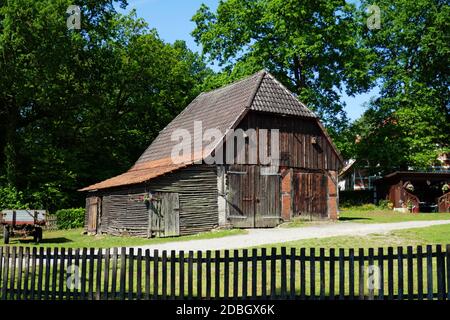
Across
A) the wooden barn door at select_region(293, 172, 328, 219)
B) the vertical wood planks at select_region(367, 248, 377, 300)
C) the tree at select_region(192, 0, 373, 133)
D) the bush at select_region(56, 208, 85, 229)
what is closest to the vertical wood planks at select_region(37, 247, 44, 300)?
the vertical wood planks at select_region(367, 248, 377, 300)

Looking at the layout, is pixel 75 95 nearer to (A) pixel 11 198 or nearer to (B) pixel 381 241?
(A) pixel 11 198

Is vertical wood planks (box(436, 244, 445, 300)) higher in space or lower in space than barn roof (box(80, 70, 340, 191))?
lower

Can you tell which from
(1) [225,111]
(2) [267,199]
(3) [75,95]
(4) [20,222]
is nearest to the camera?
(4) [20,222]

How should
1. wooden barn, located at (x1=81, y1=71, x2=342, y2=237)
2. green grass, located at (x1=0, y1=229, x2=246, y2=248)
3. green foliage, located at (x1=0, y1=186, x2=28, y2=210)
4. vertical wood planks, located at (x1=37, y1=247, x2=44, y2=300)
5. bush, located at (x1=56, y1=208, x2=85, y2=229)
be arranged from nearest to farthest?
vertical wood planks, located at (x1=37, y1=247, x2=44, y2=300) → green grass, located at (x1=0, y1=229, x2=246, y2=248) → wooden barn, located at (x1=81, y1=71, x2=342, y2=237) → green foliage, located at (x1=0, y1=186, x2=28, y2=210) → bush, located at (x1=56, y1=208, x2=85, y2=229)

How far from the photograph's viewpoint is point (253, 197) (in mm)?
25844

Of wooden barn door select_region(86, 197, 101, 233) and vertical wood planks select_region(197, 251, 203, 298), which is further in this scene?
wooden barn door select_region(86, 197, 101, 233)

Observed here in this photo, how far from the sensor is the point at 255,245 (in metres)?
17.0

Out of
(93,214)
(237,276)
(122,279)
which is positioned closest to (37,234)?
(93,214)

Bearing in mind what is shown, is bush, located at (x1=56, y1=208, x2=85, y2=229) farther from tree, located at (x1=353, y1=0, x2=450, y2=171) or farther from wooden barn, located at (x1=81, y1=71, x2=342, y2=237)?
tree, located at (x1=353, y1=0, x2=450, y2=171)

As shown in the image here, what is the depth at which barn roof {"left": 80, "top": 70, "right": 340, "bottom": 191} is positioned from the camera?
2562 centimetres

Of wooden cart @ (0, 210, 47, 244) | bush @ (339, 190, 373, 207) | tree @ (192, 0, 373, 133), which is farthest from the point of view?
bush @ (339, 190, 373, 207)

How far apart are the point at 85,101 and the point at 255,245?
23.8m

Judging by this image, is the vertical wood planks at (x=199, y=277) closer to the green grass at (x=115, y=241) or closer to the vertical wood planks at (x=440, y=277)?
the vertical wood planks at (x=440, y=277)

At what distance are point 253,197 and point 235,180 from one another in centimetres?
132
